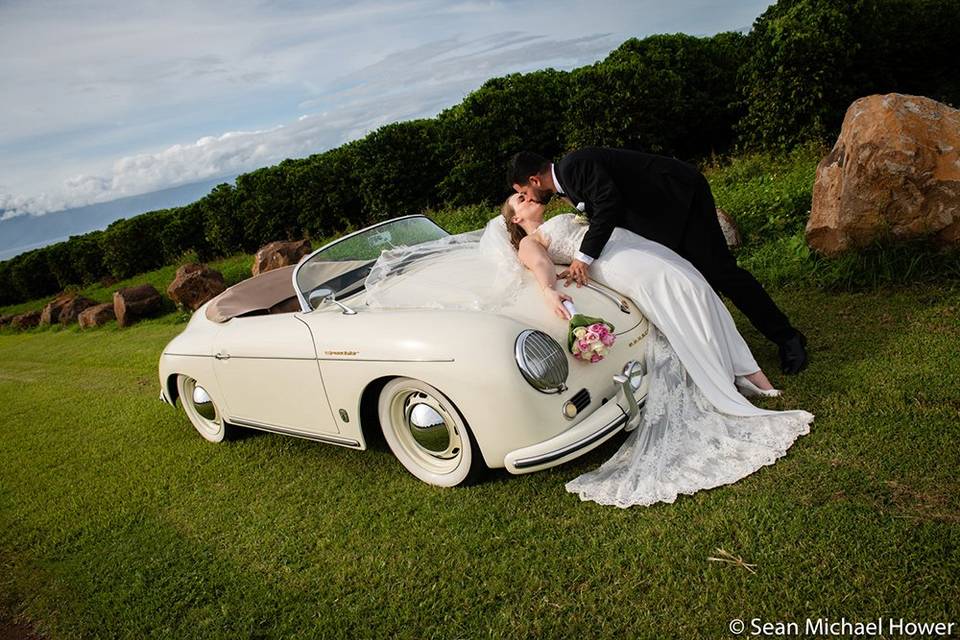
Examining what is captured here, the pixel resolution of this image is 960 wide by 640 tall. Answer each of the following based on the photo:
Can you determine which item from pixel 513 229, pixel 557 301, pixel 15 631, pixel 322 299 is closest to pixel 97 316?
pixel 322 299

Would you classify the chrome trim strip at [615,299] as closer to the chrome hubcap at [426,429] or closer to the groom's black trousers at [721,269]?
the groom's black trousers at [721,269]

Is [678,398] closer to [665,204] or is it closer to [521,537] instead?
[521,537]

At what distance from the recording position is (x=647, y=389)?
3.62 m

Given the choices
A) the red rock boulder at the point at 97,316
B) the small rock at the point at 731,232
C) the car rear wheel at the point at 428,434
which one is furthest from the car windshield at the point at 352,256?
the red rock boulder at the point at 97,316

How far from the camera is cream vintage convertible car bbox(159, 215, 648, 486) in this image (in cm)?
311

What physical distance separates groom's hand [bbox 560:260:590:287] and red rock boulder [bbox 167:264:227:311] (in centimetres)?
913

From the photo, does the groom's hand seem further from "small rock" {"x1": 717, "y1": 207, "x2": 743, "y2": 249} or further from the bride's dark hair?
"small rock" {"x1": 717, "y1": 207, "x2": 743, "y2": 249}

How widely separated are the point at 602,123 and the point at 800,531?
790 cm

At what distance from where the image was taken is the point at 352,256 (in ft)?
15.1

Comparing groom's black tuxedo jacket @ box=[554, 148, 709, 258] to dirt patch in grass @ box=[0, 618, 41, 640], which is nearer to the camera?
dirt patch in grass @ box=[0, 618, 41, 640]

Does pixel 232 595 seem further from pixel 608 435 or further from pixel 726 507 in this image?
pixel 726 507

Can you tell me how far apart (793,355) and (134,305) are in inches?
452

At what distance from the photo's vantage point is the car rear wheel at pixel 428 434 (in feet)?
11.0

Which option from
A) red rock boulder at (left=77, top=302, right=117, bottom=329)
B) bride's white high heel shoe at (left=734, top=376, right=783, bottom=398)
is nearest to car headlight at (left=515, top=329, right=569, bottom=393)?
bride's white high heel shoe at (left=734, top=376, right=783, bottom=398)
